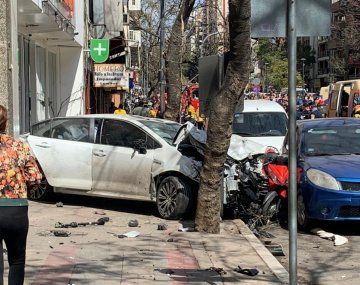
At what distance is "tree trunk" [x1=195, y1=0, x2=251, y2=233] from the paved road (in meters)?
1.14

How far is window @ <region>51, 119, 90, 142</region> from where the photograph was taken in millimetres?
10805

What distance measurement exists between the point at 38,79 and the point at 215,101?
10478 mm

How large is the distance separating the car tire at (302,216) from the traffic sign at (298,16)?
13.6ft

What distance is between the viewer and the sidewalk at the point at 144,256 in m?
6.05

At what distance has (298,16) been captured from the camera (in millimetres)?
4879

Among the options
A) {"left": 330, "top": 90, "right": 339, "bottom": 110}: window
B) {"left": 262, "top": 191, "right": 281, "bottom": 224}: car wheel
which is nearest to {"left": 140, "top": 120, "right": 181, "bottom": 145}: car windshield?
{"left": 262, "top": 191, "right": 281, "bottom": 224}: car wheel

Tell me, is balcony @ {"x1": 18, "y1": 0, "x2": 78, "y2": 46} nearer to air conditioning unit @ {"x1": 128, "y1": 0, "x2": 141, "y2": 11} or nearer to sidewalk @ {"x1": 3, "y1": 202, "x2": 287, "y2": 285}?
sidewalk @ {"x1": 3, "y1": 202, "x2": 287, "y2": 285}

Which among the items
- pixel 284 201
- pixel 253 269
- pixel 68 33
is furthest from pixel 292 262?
pixel 68 33

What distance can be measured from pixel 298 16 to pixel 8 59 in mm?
5102

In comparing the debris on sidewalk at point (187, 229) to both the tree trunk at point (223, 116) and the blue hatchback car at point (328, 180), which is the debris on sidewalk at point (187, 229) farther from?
the blue hatchback car at point (328, 180)

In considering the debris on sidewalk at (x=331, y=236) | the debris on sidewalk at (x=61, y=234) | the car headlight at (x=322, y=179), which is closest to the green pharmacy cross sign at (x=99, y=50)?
the debris on sidewalk at (x=61, y=234)

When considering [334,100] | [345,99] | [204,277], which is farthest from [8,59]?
[334,100]

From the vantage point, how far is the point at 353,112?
2195 centimetres

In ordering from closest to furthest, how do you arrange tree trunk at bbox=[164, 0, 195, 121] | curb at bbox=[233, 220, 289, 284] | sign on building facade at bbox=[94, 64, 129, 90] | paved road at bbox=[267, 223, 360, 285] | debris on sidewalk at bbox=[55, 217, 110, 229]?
1. curb at bbox=[233, 220, 289, 284]
2. paved road at bbox=[267, 223, 360, 285]
3. debris on sidewalk at bbox=[55, 217, 110, 229]
4. tree trunk at bbox=[164, 0, 195, 121]
5. sign on building facade at bbox=[94, 64, 129, 90]
